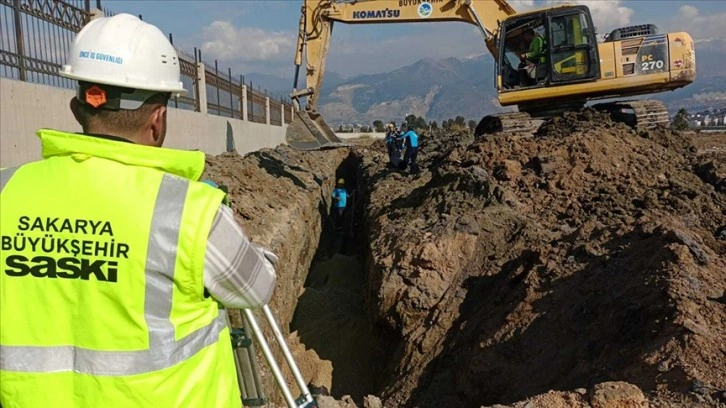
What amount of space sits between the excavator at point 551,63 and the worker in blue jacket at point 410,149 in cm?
223

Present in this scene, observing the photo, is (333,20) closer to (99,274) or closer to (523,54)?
(523,54)

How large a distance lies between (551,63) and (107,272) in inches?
442

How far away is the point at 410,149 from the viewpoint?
556 inches

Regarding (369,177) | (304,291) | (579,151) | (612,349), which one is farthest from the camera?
(369,177)

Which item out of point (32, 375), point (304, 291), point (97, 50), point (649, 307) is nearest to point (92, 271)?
point (32, 375)

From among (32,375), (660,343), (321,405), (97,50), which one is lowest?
(321,405)

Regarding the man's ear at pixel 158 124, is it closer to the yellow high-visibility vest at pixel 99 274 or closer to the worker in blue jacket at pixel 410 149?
the yellow high-visibility vest at pixel 99 274

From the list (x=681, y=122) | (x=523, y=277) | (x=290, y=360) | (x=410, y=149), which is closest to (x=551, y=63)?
(x=410, y=149)

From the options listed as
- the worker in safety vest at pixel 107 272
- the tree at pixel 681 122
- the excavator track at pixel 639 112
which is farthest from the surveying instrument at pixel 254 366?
the tree at pixel 681 122

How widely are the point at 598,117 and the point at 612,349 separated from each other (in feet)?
27.7

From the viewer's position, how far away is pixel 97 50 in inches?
64.9

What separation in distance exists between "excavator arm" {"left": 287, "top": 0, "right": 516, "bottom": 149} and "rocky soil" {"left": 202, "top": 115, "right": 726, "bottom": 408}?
1419 mm

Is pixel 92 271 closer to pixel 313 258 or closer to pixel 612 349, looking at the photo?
pixel 612 349

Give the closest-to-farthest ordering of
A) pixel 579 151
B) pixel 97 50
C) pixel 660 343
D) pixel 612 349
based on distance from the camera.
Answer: pixel 97 50 → pixel 660 343 → pixel 612 349 → pixel 579 151
